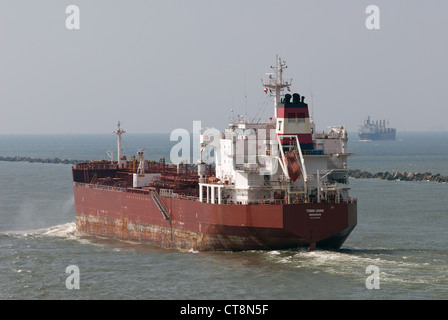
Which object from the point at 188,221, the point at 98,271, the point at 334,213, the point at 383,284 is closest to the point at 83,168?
the point at 188,221

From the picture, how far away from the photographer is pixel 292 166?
39438mm

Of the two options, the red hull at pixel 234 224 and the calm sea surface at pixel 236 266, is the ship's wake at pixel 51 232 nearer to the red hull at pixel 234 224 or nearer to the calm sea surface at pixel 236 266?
the calm sea surface at pixel 236 266

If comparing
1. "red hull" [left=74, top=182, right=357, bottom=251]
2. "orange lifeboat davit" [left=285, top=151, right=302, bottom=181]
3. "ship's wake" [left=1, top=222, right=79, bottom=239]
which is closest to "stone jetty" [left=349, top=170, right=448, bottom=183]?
"ship's wake" [left=1, top=222, right=79, bottom=239]

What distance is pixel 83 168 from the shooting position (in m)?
59.6

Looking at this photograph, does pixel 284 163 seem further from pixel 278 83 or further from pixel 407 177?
pixel 407 177

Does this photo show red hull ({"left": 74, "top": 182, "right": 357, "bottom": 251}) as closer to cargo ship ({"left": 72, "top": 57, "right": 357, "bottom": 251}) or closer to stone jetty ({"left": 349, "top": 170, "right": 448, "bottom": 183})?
cargo ship ({"left": 72, "top": 57, "right": 357, "bottom": 251})

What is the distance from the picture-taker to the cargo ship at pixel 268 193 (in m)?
38.7

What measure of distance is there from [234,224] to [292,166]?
13.5ft

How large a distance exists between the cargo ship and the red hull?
0.16 feet

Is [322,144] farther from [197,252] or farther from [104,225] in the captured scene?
[104,225]

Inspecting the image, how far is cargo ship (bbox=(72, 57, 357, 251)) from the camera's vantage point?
127 ft

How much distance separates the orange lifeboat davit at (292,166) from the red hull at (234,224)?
5.85 feet
